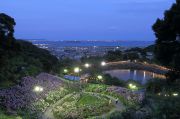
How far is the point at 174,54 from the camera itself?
2120cm

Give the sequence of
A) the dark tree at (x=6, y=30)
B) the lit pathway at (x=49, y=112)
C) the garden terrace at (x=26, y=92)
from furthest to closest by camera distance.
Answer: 1. the dark tree at (x=6, y=30)
2. the lit pathway at (x=49, y=112)
3. the garden terrace at (x=26, y=92)

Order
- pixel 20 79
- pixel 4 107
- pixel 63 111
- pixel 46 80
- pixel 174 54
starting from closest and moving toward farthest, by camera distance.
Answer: pixel 174 54 < pixel 4 107 < pixel 63 111 < pixel 20 79 < pixel 46 80

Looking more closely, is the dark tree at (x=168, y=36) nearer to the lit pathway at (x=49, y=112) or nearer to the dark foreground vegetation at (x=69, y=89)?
the dark foreground vegetation at (x=69, y=89)

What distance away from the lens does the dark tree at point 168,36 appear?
21.5m

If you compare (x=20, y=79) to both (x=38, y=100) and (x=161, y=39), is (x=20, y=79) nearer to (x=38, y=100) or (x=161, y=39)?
(x=38, y=100)

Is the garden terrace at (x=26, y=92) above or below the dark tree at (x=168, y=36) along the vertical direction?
below

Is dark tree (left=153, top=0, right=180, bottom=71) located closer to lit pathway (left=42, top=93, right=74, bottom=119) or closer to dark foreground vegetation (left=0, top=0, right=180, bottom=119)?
dark foreground vegetation (left=0, top=0, right=180, bottom=119)

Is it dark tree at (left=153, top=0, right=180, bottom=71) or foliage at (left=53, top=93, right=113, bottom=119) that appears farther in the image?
foliage at (left=53, top=93, right=113, bottom=119)

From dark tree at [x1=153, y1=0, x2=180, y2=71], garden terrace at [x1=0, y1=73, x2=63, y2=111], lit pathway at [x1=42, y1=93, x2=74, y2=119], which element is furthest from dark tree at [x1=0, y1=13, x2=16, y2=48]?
dark tree at [x1=153, y1=0, x2=180, y2=71]

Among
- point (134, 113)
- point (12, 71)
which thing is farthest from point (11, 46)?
point (134, 113)

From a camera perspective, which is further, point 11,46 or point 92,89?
point 92,89

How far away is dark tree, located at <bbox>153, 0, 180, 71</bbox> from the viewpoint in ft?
70.7

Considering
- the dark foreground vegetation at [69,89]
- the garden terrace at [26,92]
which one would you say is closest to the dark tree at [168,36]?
the dark foreground vegetation at [69,89]

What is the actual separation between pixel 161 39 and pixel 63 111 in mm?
8123
